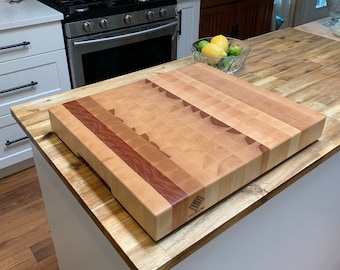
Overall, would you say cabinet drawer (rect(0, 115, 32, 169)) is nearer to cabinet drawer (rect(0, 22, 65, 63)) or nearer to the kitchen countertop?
cabinet drawer (rect(0, 22, 65, 63))

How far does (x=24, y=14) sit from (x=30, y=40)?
0.14 meters

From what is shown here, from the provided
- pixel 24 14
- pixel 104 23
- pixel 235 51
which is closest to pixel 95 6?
pixel 104 23

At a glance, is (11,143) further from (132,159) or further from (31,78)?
(132,159)

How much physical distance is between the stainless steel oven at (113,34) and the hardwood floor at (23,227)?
26.0 inches

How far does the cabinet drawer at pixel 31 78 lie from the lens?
184 centimetres

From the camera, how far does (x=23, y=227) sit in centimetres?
179

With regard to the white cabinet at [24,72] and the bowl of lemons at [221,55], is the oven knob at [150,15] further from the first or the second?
the bowl of lemons at [221,55]

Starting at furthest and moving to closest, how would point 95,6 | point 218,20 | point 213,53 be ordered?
point 218,20, point 95,6, point 213,53

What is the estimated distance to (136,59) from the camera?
2.27 metres

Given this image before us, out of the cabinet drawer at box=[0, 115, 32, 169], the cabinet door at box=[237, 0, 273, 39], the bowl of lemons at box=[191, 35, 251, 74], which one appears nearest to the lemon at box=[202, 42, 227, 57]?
the bowl of lemons at box=[191, 35, 251, 74]

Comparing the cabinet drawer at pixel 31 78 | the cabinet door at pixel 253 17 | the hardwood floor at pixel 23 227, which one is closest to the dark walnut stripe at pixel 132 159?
the hardwood floor at pixel 23 227

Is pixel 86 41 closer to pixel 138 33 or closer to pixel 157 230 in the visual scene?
pixel 138 33

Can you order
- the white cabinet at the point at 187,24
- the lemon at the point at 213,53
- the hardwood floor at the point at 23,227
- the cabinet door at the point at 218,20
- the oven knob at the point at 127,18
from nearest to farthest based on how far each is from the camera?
1. the lemon at the point at 213,53
2. the hardwood floor at the point at 23,227
3. the oven knob at the point at 127,18
4. the white cabinet at the point at 187,24
5. the cabinet door at the point at 218,20

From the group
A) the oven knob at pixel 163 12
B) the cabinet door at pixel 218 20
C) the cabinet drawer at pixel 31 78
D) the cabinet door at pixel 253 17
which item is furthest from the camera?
the cabinet door at pixel 253 17
